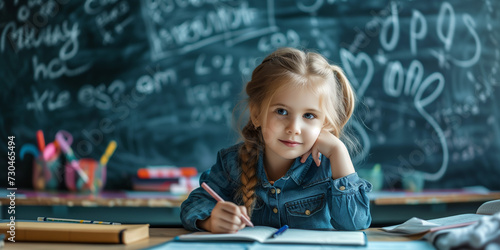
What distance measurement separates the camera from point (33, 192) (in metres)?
2.63

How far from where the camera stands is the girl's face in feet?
3.64

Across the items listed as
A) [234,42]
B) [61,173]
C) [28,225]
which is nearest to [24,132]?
[61,173]

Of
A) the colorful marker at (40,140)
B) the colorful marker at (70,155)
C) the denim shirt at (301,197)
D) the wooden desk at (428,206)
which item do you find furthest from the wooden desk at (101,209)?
the denim shirt at (301,197)

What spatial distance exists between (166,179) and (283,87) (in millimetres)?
1589

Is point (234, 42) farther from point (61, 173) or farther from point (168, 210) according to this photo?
point (61, 173)

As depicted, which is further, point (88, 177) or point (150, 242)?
point (88, 177)

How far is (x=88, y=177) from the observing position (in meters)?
2.65

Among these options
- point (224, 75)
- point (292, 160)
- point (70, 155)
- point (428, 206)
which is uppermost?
point (224, 75)

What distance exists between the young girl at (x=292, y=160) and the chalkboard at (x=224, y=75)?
4.48 feet

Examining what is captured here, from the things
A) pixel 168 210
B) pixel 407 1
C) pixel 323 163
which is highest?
pixel 407 1

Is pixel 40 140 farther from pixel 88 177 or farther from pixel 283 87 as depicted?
pixel 283 87

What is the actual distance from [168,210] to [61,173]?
2.02 feet

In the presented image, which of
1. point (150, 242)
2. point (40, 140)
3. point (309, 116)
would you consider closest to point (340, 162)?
point (309, 116)

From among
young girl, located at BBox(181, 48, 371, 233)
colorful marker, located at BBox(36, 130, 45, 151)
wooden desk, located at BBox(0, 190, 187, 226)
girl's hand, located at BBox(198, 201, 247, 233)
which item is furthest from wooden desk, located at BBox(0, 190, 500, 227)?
girl's hand, located at BBox(198, 201, 247, 233)
